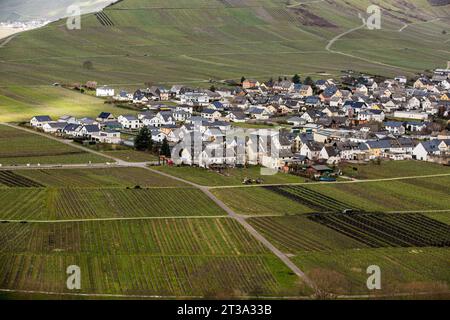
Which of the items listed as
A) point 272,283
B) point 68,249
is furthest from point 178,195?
point 272,283

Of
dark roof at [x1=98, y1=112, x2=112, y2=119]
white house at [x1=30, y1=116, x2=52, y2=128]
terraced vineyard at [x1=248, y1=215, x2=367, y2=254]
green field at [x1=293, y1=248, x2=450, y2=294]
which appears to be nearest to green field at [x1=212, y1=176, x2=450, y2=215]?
terraced vineyard at [x1=248, y1=215, x2=367, y2=254]

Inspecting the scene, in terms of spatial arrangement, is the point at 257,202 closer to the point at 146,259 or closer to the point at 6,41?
the point at 146,259

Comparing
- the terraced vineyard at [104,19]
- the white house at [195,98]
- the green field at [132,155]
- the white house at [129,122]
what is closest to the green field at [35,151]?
the green field at [132,155]

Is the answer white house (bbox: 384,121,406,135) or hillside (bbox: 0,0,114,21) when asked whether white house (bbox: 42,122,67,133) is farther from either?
hillside (bbox: 0,0,114,21)

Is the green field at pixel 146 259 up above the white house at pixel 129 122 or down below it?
below

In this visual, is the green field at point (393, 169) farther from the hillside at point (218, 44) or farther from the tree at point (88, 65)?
the tree at point (88, 65)
